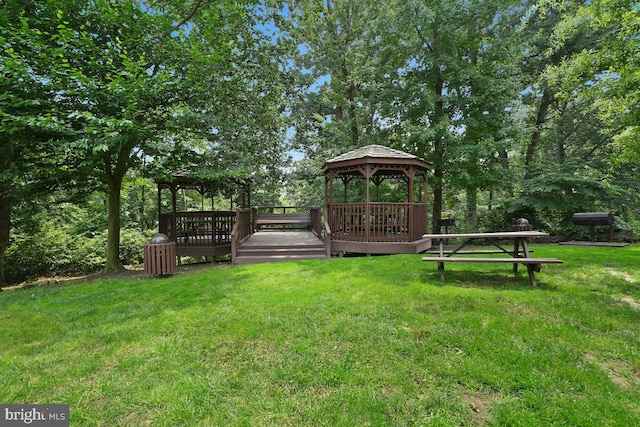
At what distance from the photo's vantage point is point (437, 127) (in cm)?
1077

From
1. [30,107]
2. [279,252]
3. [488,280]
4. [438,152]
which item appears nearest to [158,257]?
[279,252]

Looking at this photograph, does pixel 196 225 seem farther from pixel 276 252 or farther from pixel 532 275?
pixel 532 275

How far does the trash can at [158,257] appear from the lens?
664 cm

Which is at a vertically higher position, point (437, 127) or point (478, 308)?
point (437, 127)

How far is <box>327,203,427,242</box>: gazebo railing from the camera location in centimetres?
896

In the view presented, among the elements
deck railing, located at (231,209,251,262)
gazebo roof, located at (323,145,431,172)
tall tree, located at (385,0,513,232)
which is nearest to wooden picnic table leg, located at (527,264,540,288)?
gazebo roof, located at (323,145,431,172)

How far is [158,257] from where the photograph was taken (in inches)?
262

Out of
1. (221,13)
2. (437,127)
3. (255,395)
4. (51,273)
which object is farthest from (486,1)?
(51,273)

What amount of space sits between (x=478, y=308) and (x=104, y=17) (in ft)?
32.1

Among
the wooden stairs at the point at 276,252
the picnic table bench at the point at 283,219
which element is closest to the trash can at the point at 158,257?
the wooden stairs at the point at 276,252

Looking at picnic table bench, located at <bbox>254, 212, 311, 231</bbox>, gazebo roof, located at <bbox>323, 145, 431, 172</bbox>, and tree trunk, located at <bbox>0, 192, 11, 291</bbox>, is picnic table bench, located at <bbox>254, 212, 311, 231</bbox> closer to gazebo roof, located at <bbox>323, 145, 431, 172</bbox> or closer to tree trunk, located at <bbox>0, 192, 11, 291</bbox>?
gazebo roof, located at <bbox>323, 145, 431, 172</bbox>

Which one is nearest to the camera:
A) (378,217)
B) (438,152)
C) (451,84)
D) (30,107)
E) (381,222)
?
(30,107)

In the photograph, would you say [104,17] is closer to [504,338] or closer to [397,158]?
[397,158]

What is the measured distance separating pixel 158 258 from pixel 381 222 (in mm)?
6400
